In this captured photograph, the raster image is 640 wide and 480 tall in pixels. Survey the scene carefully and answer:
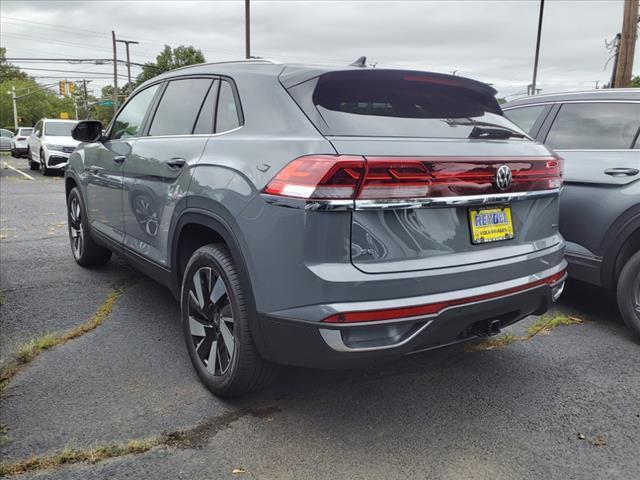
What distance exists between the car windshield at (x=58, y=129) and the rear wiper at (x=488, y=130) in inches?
676

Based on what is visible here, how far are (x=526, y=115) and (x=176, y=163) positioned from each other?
10.4ft

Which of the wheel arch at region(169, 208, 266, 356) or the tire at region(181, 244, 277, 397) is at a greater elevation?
the wheel arch at region(169, 208, 266, 356)

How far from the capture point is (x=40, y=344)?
3.64 m

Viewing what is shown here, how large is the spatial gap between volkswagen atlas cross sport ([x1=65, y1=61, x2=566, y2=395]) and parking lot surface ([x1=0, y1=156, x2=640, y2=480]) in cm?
31

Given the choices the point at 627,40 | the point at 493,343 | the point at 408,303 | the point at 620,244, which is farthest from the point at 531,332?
the point at 627,40

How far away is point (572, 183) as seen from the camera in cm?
423

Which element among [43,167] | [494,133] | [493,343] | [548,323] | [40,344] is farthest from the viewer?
[43,167]

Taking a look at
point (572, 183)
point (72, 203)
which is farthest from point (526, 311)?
point (72, 203)

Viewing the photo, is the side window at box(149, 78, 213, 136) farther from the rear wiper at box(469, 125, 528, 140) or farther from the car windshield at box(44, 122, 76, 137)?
the car windshield at box(44, 122, 76, 137)

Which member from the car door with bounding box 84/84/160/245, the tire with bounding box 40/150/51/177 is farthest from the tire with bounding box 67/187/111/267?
the tire with bounding box 40/150/51/177

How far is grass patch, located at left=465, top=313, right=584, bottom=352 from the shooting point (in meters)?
3.77

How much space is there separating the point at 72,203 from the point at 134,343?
250cm

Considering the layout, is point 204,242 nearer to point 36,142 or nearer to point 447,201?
point 447,201

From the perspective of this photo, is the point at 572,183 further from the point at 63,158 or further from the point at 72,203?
the point at 63,158
